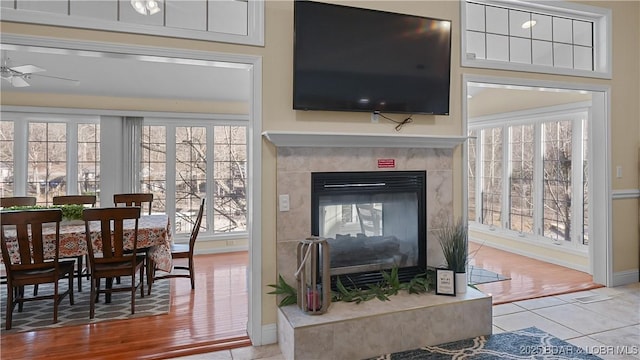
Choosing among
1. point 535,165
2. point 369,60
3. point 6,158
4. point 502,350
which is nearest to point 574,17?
point 535,165

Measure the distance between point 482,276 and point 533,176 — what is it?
1.90m

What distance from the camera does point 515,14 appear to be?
3.84 m

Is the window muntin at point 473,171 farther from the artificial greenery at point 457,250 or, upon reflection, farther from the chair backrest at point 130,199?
the chair backrest at point 130,199

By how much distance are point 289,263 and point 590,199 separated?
11.5 ft

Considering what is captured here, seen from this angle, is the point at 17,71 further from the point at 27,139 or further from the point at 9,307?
the point at 9,307

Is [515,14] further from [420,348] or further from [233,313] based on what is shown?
[233,313]

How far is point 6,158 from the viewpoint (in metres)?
5.36

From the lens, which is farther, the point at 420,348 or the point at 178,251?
the point at 178,251

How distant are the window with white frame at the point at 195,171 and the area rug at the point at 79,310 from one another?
203 centimetres

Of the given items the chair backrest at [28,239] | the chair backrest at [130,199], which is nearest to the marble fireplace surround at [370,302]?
the chair backrest at [28,239]

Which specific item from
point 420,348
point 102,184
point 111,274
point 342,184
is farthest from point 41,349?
point 102,184

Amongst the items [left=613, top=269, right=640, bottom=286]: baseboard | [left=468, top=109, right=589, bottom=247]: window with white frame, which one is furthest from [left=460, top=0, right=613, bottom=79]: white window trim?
[left=613, top=269, right=640, bottom=286]: baseboard

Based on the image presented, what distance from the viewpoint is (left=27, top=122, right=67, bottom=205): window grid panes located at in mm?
5473

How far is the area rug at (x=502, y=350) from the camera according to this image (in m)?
2.67
